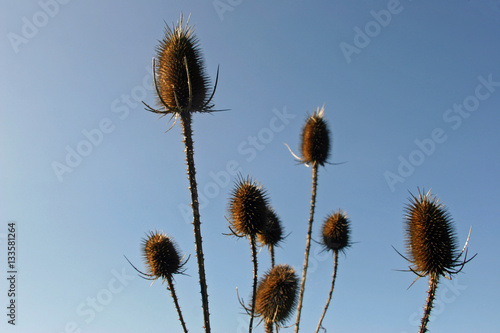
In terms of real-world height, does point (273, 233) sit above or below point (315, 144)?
below

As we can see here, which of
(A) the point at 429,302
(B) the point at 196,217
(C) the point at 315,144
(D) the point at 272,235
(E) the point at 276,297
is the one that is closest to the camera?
(B) the point at 196,217

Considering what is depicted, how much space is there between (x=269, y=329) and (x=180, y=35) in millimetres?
8575

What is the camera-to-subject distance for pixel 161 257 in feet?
39.1

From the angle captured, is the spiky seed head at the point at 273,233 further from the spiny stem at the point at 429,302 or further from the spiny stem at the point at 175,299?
the spiny stem at the point at 429,302

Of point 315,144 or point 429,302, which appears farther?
point 315,144

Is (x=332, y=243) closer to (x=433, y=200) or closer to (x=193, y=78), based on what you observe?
(x=433, y=200)

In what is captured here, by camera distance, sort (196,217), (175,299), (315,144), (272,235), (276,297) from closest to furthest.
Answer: (196,217)
(175,299)
(276,297)
(272,235)
(315,144)

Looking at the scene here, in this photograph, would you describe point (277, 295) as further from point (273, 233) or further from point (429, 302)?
point (429, 302)

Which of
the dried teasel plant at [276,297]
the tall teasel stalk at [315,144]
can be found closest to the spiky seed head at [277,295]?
the dried teasel plant at [276,297]

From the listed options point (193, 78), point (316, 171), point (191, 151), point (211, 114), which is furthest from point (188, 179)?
point (316, 171)

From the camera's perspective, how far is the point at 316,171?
15820 mm

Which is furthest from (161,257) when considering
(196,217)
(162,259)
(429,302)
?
(429,302)

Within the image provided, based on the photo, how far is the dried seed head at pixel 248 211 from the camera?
11367 mm

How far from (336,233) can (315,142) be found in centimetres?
380
